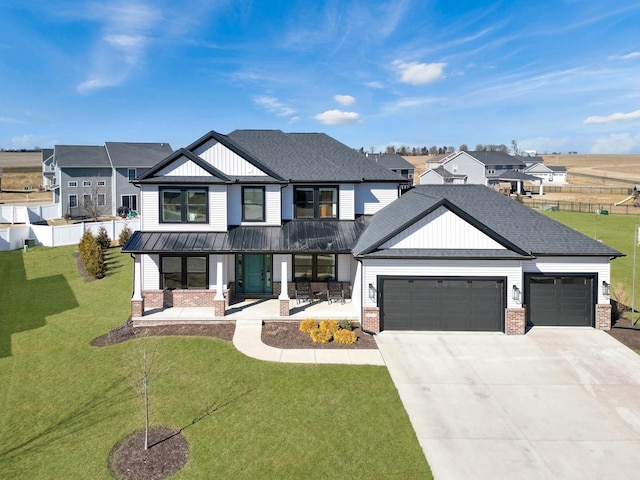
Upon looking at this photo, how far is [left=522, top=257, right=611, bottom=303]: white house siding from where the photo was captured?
17.3 meters

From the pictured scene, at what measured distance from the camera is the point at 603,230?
119 ft

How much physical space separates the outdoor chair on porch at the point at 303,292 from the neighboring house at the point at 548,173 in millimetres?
82194

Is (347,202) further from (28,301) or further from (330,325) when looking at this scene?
(28,301)

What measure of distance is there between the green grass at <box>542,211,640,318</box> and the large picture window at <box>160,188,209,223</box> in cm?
2038

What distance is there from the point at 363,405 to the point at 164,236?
12.2 meters

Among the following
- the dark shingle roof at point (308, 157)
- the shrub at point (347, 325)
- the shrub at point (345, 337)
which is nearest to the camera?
the shrub at point (345, 337)

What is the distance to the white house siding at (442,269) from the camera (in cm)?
1681

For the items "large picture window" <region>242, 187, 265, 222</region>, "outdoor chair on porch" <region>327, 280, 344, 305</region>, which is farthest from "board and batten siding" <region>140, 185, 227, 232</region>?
Result: "outdoor chair on porch" <region>327, 280, 344, 305</region>

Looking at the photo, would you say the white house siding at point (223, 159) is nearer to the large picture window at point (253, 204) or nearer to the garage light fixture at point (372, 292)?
the large picture window at point (253, 204)

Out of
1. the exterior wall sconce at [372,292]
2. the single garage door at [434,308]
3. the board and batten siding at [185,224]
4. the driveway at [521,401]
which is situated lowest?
the driveway at [521,401]

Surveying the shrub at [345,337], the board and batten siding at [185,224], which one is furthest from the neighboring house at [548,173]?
the shrub at [345,337]

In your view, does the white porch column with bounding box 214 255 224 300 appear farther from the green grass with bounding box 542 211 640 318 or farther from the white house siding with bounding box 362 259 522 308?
the green grass with bounding box 542 211 640 318

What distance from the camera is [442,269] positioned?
664 inches

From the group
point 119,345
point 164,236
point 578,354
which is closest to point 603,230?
point 578,354
